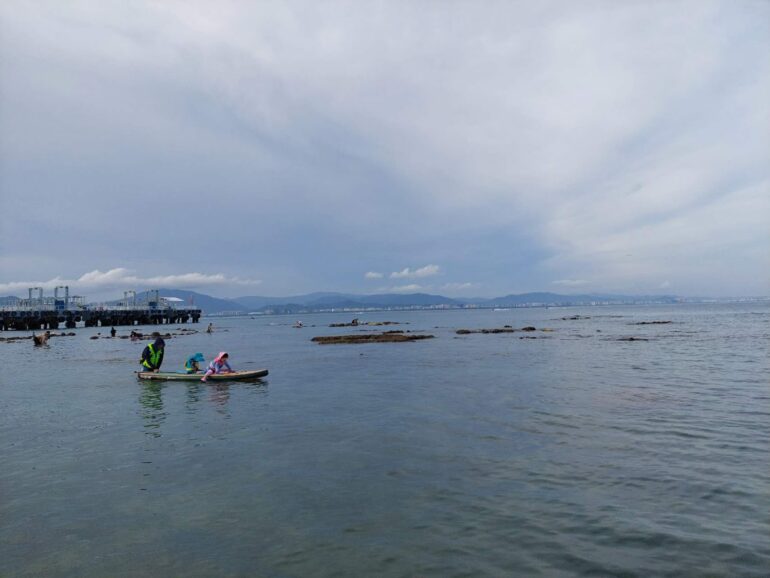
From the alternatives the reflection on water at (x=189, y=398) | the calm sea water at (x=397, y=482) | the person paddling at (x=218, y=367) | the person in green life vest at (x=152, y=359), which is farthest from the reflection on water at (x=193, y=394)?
the person in green life vest at (x=152, y=359)

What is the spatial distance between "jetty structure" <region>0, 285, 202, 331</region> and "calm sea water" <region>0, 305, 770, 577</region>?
112 metres

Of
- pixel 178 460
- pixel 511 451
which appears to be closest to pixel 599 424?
pixel 511 451

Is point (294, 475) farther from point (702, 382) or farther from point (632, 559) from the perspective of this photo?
point (702, 382)

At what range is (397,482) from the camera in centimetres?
1038

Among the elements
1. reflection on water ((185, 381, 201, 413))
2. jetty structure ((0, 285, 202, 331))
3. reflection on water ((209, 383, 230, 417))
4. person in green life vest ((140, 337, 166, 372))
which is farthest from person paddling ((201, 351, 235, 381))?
jetty structure ((0, 285, 202, 331))

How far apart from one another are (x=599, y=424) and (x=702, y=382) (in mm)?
10551

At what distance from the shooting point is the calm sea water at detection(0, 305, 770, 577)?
7281mm

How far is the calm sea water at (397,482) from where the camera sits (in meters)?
7.28

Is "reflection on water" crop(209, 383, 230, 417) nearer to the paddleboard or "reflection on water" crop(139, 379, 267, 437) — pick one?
"reflection on water" crop(139, 379, 267, 437)

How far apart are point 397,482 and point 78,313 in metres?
136

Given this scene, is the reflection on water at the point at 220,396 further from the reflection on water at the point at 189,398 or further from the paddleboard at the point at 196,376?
the paddleboard at the point at 196,376

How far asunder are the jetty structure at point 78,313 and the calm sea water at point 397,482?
4417 inches

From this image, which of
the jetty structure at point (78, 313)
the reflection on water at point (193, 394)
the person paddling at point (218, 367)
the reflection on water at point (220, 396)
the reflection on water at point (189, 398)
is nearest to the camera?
the reflection on water at point (189, 398)

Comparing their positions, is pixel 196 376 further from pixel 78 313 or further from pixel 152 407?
pixel 78 313
